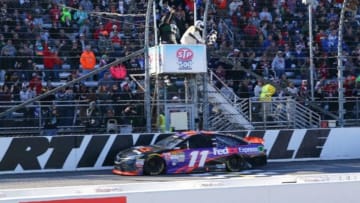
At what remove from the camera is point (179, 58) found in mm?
19844

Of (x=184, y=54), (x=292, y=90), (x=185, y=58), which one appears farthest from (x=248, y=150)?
(x=292, y=90)

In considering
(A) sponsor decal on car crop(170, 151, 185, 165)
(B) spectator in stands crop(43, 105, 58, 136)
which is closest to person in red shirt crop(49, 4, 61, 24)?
(B) spectator in stands crop(43, 105, 58, 136)

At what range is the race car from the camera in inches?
673

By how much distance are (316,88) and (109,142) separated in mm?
7929

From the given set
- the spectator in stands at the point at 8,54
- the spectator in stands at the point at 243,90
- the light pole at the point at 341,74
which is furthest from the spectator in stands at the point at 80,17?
the light pole at the point at 341,74

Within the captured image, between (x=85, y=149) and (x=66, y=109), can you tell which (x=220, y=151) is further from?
(x=66, y=109)

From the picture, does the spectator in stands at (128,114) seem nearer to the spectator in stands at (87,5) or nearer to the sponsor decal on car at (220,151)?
the sponsor decal on car at (220,151)

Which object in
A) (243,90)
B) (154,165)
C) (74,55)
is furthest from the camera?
(243,90)

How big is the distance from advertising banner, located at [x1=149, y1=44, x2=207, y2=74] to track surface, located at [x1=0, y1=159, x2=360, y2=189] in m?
3.37

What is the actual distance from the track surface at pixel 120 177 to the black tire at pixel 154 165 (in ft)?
1.06

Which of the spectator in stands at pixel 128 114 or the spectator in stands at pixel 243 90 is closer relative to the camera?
the spectator in stands at pixel 128 114

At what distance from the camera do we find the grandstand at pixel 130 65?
1939 centimetres

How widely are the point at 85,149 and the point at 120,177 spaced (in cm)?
245

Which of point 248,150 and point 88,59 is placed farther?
point 88,59
